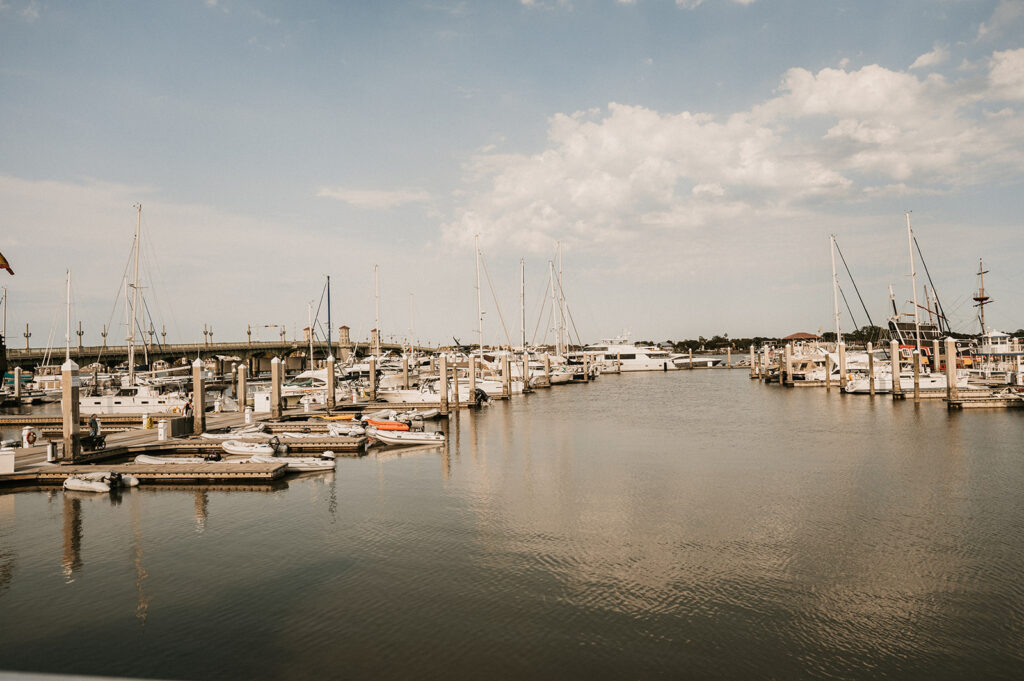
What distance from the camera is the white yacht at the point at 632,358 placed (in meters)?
143

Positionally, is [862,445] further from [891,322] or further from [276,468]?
[891,322]

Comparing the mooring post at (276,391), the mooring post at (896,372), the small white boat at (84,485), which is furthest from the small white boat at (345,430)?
the mooring post at (896,372)

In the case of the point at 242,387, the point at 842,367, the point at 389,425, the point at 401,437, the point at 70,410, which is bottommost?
the point at 401,437

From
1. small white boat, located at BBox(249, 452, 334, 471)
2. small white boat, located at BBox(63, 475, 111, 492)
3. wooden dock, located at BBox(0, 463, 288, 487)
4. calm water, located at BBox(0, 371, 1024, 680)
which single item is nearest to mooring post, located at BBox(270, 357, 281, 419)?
small white boat, located at BBox(249, 452, 334, 471)

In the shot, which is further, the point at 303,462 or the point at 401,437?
the point at 401,437

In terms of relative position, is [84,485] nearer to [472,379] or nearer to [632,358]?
[472,379]

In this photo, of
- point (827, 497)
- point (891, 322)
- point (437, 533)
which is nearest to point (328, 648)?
point (437, 533)

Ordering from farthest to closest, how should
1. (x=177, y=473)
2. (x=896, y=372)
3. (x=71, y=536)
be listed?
(x=896, y=372), (x=177, y=473), (x=71, y=536)

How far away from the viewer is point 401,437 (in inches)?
1494

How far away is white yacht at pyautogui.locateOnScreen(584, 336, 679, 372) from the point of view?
14268 cm

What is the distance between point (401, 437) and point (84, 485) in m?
16.5

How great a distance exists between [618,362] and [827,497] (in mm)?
115364

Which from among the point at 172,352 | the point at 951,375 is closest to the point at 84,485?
the point at 951,375

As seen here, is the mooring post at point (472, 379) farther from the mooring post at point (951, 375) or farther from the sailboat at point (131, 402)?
the mooring post at point (951, 375)
